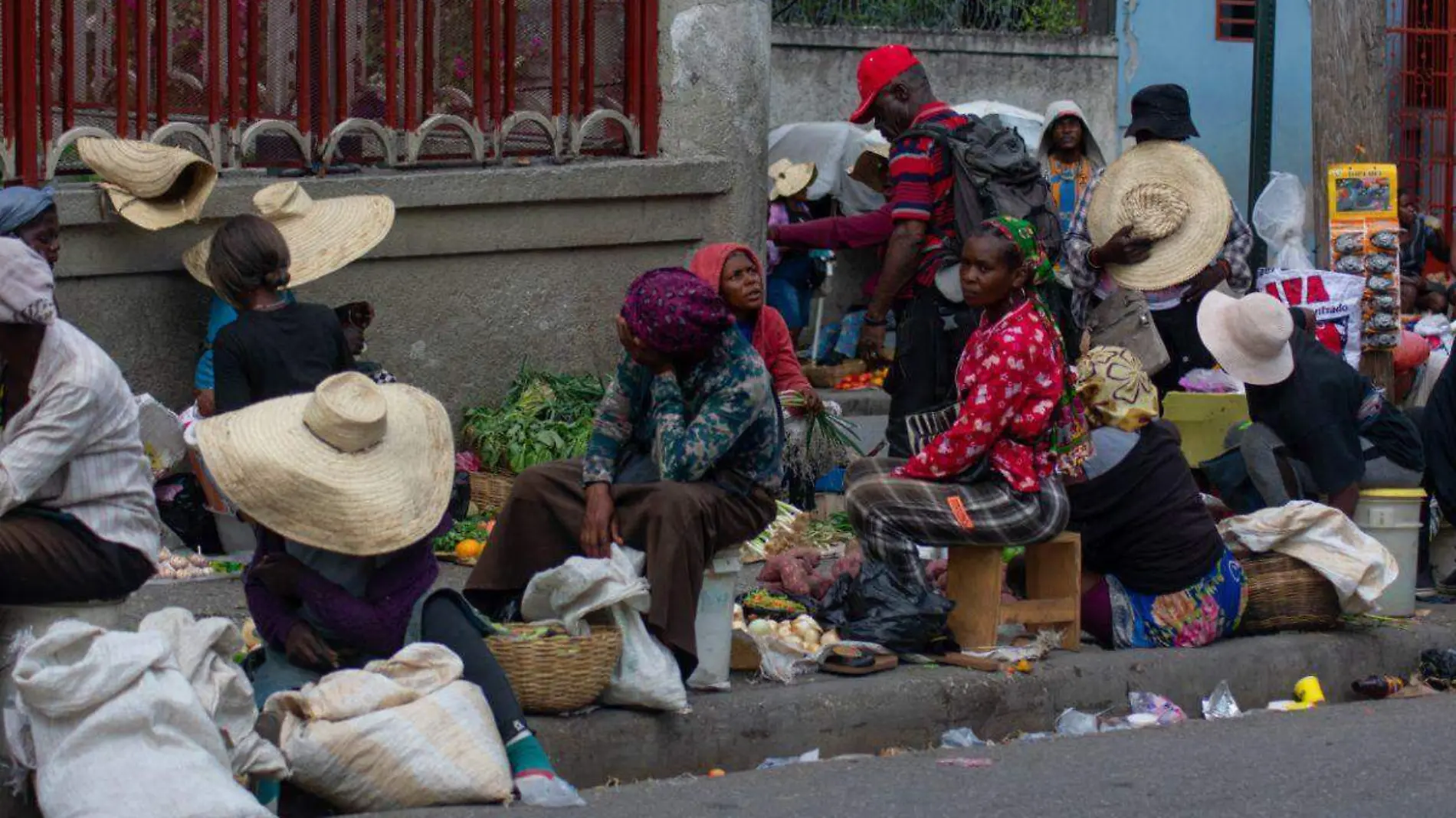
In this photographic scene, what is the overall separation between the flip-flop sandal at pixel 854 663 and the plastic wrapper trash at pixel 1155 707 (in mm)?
834

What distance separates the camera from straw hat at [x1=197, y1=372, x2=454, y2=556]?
559 cm

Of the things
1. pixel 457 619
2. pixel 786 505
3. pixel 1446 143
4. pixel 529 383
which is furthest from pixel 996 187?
pixel 1446 143

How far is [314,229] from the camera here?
8312mm

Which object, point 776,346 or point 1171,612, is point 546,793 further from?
point 776,346

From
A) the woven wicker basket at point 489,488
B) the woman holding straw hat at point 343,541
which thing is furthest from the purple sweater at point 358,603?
the woven wicker basket at point 489,488

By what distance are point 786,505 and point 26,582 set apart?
4187 mm

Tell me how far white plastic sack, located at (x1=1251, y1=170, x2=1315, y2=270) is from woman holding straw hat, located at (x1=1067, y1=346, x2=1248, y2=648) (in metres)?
3.90

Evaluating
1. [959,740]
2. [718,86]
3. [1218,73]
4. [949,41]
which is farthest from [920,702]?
[1218,73]

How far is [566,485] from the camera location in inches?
254

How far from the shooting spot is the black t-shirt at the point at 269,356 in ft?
24.2

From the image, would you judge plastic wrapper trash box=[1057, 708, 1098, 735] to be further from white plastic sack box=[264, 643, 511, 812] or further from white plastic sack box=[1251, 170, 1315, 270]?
white plastic sack box=[1251, 170, 1315, 270]

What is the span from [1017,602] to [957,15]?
7849 mm

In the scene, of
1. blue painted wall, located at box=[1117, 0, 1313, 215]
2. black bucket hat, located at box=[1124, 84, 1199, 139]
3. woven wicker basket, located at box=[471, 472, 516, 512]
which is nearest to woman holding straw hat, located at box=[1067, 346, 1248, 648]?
black bucket hat, located at box=[1124, 84, 1199, 139]

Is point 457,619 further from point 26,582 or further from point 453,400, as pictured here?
point 453,400
